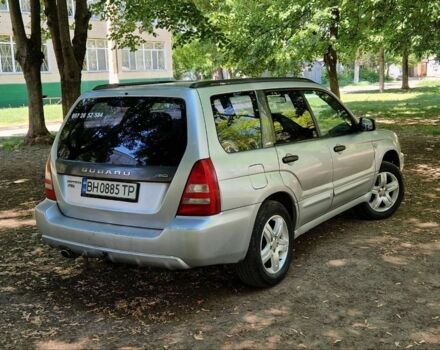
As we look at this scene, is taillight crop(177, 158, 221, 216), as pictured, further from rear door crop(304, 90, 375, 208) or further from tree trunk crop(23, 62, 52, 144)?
tree trunk crop(23, 62, 52, 144)

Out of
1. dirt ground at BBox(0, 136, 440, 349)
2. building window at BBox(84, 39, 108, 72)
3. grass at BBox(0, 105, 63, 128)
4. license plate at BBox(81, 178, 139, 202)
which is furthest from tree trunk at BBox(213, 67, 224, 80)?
license plate at BBox(81, 178, 139, 202)

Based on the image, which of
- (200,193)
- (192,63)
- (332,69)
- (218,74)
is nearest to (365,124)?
(200,193)

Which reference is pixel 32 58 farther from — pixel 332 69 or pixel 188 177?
pixel 332 69

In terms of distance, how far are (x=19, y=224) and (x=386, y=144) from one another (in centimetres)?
452

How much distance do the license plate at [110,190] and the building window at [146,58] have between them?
3884 cm

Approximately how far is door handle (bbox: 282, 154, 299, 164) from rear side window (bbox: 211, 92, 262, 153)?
11.3 inches

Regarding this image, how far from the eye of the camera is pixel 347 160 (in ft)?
18.3

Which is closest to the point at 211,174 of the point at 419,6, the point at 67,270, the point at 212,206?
the point at 212,206

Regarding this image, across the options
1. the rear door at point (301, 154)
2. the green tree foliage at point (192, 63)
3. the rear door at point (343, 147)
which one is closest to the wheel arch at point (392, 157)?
the rear door at point (343, 147)

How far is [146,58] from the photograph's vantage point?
1721 inches

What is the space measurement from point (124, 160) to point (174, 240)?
0.75m

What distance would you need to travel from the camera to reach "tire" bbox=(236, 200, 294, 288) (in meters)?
4.30

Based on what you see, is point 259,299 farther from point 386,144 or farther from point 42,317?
point 386,144

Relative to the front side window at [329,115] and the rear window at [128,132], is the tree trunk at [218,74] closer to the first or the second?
the front side window at [329,115]
